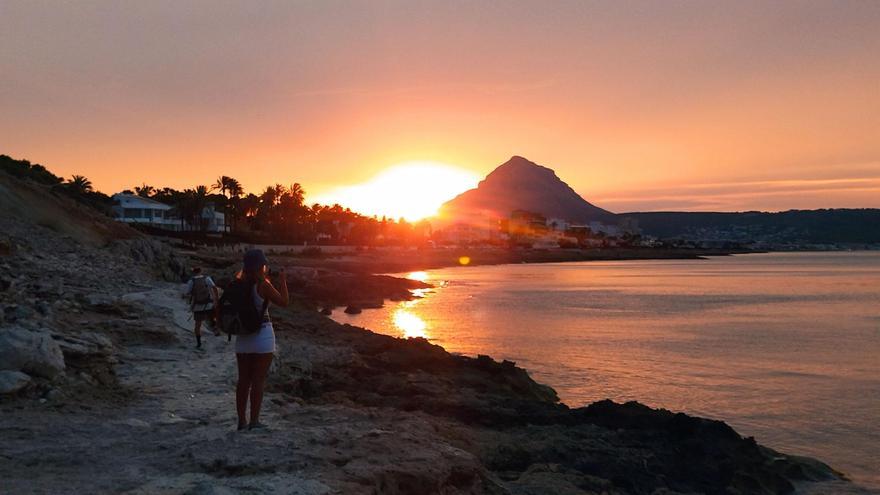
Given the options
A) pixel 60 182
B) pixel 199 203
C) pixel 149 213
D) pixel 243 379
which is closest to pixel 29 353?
pixel 243 379

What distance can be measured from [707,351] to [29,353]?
22100 mm

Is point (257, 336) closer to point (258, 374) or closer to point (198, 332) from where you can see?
point (258, 374)

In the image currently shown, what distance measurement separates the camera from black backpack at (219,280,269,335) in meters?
6.95

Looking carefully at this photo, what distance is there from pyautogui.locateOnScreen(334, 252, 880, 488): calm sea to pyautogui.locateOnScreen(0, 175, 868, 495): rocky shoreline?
2777 millimetres

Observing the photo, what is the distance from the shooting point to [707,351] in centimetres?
2408

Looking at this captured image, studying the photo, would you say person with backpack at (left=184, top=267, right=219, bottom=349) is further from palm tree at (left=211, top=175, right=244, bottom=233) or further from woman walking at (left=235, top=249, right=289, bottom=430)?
palm tree at (left=211, top=175, right=244, bottom=233)

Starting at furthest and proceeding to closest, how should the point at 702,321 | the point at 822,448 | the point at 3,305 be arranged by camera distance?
the point at 702,321
the point at 822,448
the point at 3,305

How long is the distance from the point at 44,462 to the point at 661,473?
7260 mm

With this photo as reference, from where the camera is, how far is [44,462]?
6016 mm

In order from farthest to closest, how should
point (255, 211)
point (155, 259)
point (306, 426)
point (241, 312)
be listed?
point (255, 211) → point (155, 259) → point (306, 426) → point (241, 312)

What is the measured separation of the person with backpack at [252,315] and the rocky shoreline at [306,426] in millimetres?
742

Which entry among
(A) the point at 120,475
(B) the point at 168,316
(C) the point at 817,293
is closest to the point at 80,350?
(A) the point at 120,475

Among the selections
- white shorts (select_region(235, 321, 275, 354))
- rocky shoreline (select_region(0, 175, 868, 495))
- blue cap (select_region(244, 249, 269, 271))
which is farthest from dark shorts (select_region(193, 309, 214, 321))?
blue cap (select_region(244, 249, 269, 271))

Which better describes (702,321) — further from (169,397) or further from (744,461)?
(169,397)
